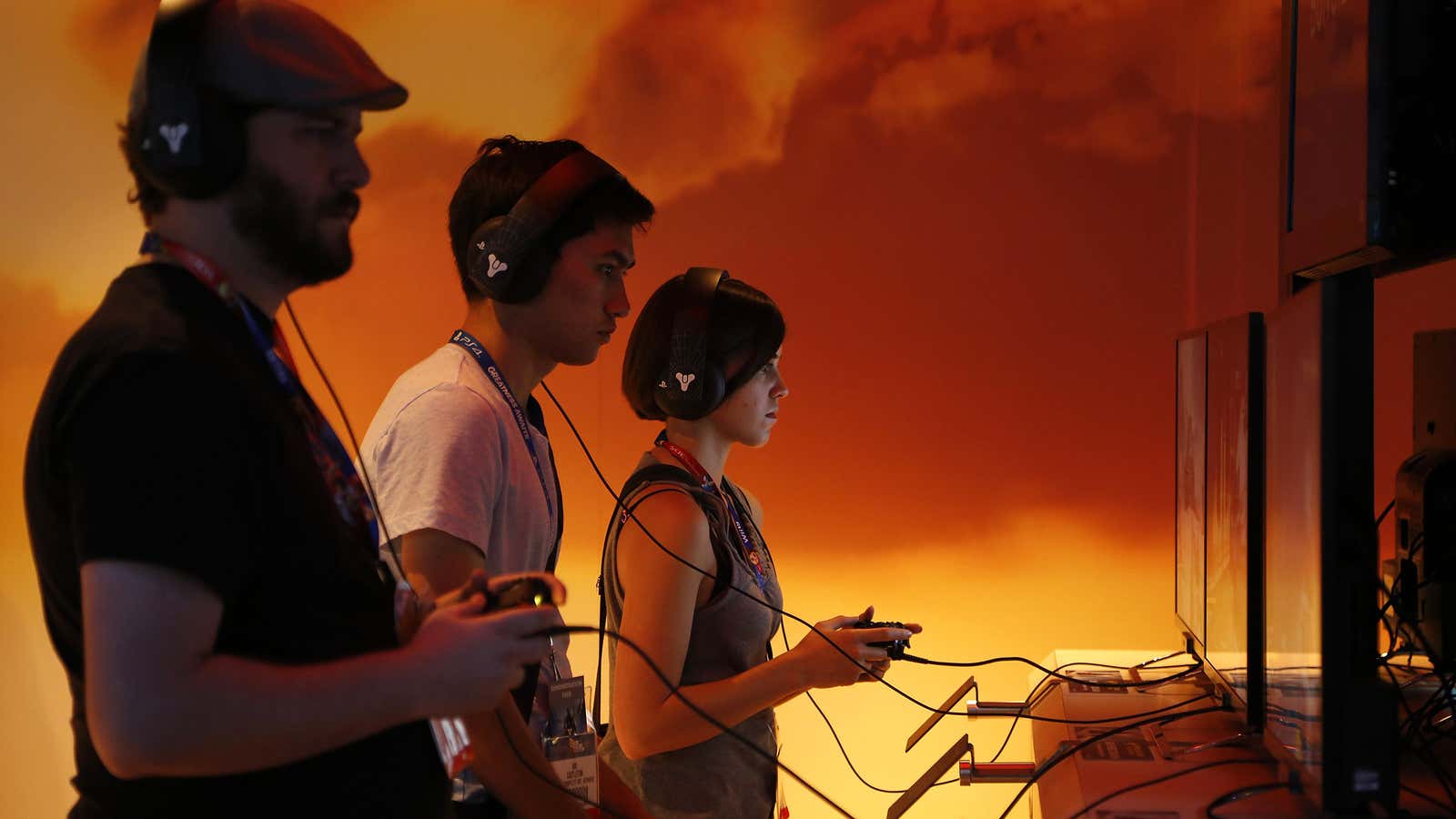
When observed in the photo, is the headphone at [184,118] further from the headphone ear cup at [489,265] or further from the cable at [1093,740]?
the cable at [1093,740]

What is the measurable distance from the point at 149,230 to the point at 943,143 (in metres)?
2.77

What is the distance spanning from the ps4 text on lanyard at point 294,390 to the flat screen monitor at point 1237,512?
1102 millimetres

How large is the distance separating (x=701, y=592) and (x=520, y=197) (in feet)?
2.07

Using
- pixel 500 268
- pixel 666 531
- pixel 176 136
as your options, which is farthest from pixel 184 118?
pixel 666 531

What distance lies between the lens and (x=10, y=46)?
3.33m

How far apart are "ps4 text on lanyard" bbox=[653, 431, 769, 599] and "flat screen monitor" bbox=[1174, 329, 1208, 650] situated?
71 cm

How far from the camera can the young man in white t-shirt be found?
140 centimetres

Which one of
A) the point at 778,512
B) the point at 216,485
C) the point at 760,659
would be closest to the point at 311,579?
the point at 216,485

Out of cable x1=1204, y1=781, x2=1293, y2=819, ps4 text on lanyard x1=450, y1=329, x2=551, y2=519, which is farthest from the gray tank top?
cable x1=1204, y1=781, x2=1293, y2=819

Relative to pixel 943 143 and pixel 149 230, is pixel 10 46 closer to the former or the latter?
pixel 943 143

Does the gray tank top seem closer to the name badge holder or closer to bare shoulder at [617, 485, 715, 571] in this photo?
bare shoulder at [617, 485, 715, 571]

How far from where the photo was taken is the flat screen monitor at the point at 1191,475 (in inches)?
78.7

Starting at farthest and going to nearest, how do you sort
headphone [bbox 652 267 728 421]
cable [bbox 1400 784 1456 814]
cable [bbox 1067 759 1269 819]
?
headphone [bbox 652 267 728 421] < cable [bbox 1067 759 1269 819] < cable [bbox 1400 784 1456 814]

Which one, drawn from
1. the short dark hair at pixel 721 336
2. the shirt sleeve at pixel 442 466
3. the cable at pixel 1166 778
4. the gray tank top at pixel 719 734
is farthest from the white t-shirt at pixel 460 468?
the cable at pixel 1166 778
